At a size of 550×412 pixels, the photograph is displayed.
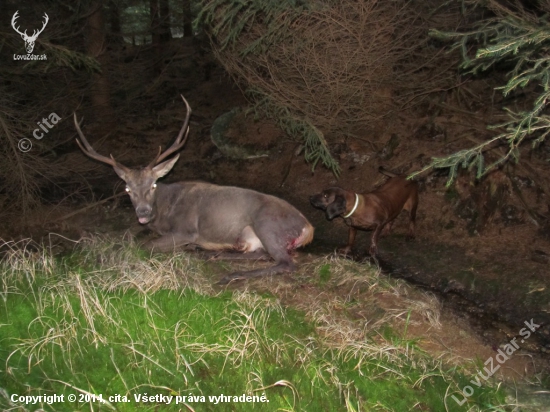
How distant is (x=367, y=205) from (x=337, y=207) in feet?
1.50

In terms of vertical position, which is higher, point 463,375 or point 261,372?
point 261,372

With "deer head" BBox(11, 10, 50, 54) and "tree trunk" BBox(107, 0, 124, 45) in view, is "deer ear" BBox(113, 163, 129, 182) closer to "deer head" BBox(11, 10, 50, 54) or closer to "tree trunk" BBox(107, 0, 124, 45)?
"deer head" BBox(11, 10, 50, 54)

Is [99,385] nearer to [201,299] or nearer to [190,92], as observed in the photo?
[201,299]

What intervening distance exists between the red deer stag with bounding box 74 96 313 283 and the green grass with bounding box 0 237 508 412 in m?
1.60

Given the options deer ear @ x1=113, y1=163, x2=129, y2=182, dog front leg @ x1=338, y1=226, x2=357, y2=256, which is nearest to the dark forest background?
dog front leg @ x1=338, y1=226, x2=357, y2=256

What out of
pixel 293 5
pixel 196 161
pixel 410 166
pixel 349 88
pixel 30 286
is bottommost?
pixel 196 161

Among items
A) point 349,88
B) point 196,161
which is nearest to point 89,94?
point 196,161

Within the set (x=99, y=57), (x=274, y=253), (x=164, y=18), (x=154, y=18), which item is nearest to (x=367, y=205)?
(x=274, y=253)

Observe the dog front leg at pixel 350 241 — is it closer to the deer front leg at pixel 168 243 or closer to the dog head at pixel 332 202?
the dog head at pixel 332 202

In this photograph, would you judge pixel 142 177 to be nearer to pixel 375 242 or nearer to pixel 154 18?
pixel 375 242

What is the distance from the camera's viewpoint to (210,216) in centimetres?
717

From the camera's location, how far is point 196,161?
1072 cm

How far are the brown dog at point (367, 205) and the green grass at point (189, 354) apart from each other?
2061 mm

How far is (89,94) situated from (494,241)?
820 cm
